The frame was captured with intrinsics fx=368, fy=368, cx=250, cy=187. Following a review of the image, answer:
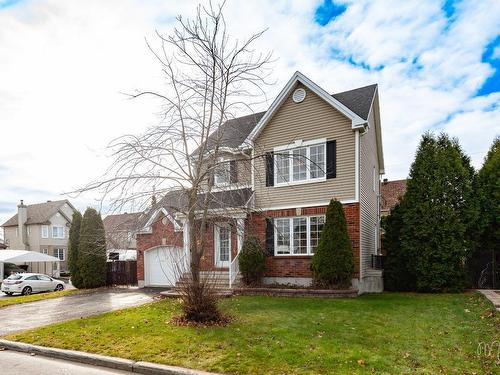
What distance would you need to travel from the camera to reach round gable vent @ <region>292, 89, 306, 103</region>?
15.8 m

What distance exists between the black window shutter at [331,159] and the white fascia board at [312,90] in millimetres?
1148

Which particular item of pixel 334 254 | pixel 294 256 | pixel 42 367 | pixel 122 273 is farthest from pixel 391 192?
pixel 42 367

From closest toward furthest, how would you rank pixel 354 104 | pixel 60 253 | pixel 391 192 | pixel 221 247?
pixel 354 104
pixel 221 247
pixel 391 192
pixel 60 253

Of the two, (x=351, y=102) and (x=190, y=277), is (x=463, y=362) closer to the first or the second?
(x=190, y=277)

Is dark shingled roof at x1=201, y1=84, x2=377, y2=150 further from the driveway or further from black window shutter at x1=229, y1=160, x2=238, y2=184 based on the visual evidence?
the driveway

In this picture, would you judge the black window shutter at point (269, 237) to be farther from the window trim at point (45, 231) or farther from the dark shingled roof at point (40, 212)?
the window trim at point (45, 231)

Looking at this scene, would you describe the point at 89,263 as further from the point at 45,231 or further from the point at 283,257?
the point at 45,231

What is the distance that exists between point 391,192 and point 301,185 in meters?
18.2

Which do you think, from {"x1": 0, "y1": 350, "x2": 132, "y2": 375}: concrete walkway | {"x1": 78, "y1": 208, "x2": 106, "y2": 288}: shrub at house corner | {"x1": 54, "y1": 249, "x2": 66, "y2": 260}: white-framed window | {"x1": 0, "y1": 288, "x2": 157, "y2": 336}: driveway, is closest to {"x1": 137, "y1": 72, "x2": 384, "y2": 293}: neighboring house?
{"x1": 0, "y1": 288, "x2": 157, "y2": 336}: driveway

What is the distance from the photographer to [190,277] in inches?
363

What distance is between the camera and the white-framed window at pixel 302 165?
15117 millimetres

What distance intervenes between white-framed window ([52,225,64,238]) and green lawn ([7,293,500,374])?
37.8 m

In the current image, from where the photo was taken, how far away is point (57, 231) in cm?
4416

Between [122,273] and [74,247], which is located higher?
[74,247]
